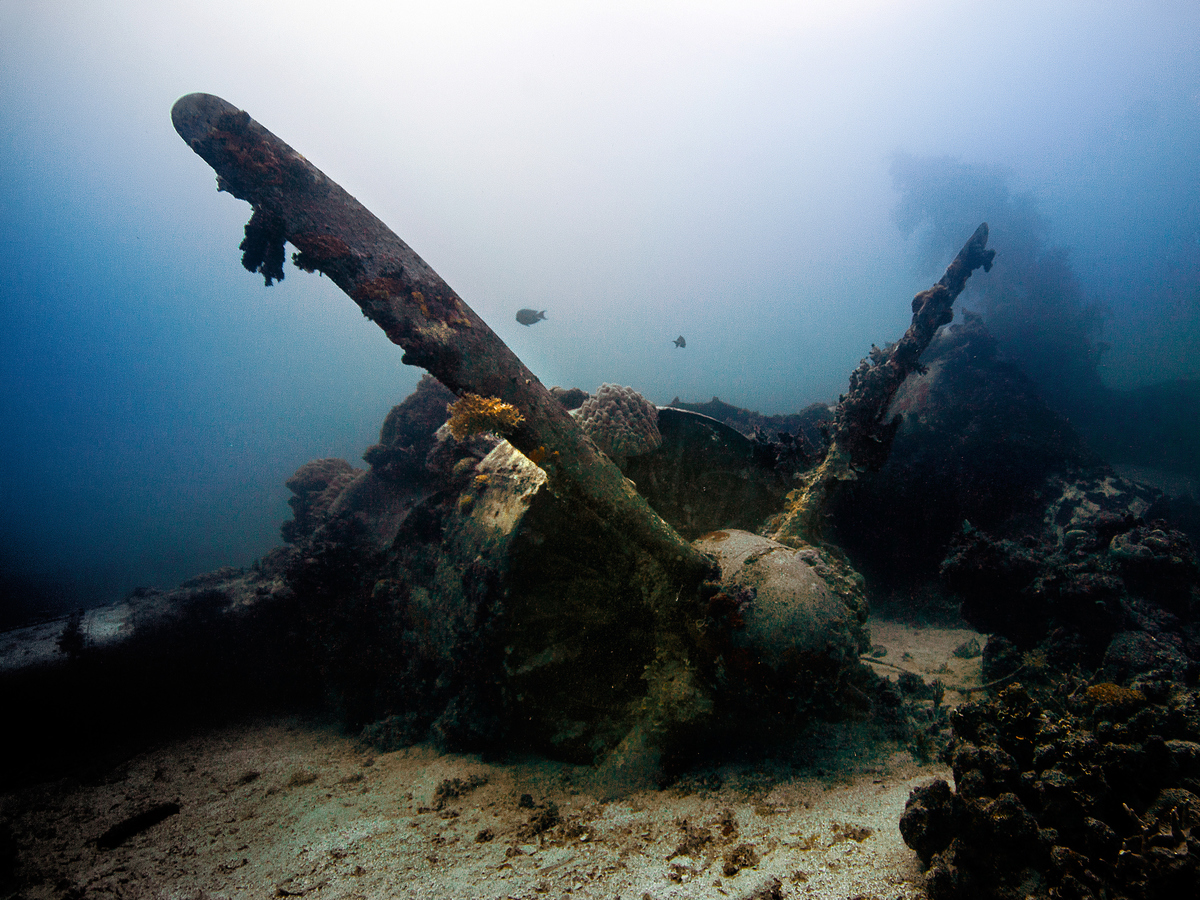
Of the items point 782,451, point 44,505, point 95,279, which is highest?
point 95,279

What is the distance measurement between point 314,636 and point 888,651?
29.2 feet

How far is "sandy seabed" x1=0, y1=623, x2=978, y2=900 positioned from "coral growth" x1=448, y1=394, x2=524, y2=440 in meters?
3.09

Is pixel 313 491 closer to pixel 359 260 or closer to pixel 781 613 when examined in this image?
pixel 359 260

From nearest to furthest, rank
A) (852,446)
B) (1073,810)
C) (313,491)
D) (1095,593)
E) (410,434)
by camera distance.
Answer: (1073,810) < (1095,593) < (852,446) < (410,434) < (313,491)

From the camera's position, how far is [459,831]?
3.29m

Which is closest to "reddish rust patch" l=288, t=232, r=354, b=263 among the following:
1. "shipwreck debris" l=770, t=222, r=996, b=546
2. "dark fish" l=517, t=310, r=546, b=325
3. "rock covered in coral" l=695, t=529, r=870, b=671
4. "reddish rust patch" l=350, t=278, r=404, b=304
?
"reddish rust patch" l=350, t=278, r=404, b=304

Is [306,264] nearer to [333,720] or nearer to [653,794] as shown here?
[653,794]

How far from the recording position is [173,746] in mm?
5137

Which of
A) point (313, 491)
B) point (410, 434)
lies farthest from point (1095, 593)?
point (313, 491)

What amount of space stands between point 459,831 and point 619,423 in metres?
4.25

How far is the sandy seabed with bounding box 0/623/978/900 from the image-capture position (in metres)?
2.48

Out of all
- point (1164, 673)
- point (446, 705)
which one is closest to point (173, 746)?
point (446, 705)

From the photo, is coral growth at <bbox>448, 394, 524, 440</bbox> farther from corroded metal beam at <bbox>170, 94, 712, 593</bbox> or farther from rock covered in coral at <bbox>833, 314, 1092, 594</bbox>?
rock covered in coral at <bbox>833, 314, 1092, 594</bbox>

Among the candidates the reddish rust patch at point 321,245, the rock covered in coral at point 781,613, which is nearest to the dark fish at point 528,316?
the reddish rust patch at point 321,245
